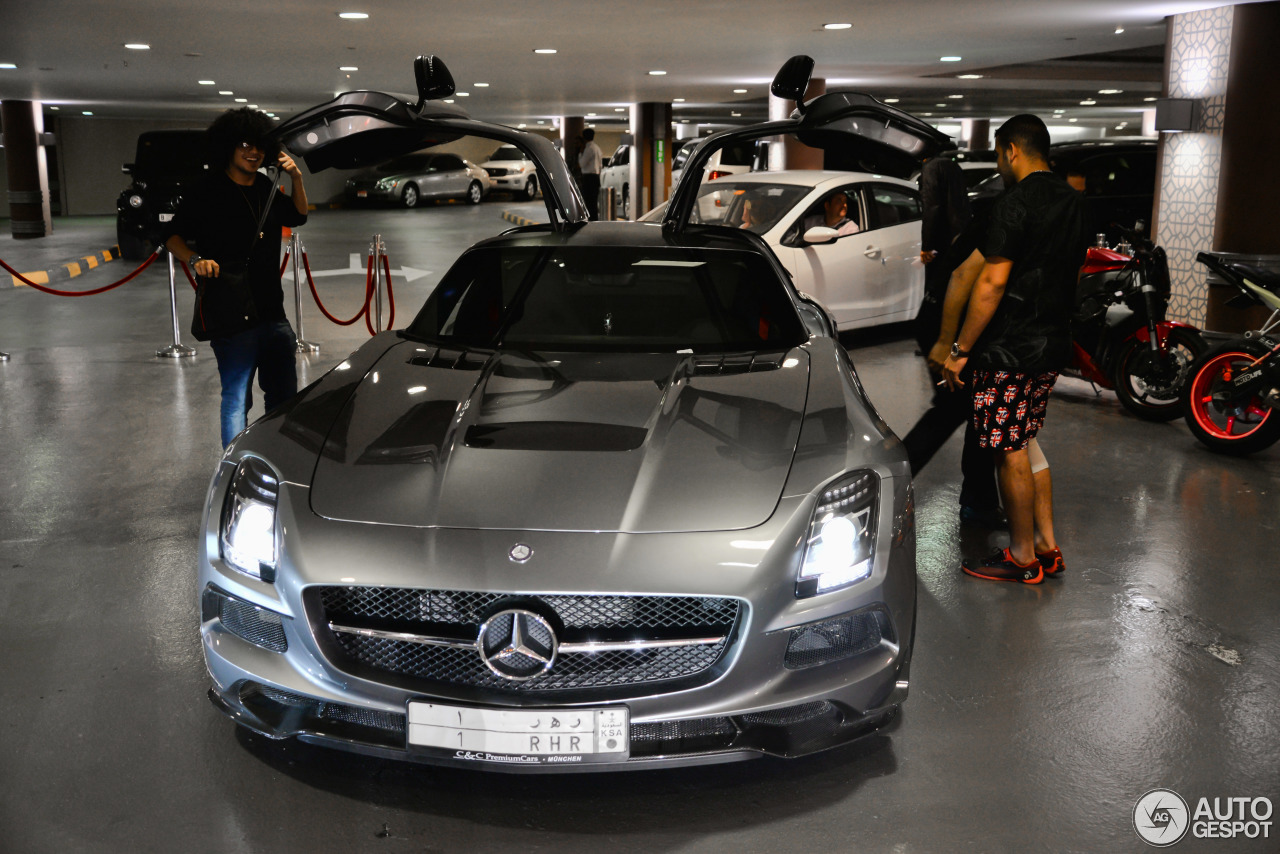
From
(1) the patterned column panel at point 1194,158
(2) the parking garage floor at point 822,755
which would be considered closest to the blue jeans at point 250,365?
(2) the parking garage floor at point 822,755

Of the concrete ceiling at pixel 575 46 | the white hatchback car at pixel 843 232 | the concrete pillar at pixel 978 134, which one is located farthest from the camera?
the concrete pillar at pixel 978 134

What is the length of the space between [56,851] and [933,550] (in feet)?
10.4

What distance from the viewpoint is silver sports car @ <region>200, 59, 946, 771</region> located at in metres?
2.25

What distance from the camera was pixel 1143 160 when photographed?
13.0 metres

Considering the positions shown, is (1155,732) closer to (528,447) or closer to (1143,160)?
(528,447)

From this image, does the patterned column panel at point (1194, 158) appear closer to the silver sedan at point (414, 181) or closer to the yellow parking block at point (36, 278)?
the yellow parking block at point (36, 278)

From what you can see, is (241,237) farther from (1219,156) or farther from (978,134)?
(978,134)

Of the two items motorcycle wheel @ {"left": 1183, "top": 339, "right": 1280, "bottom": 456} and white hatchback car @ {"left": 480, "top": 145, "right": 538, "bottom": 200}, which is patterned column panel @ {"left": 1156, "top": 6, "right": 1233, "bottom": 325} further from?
white hatchback car @ {"left": 480, "top": 145, "right": 538, "bottom": 200}

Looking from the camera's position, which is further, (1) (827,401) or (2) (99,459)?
(2) (99,459)

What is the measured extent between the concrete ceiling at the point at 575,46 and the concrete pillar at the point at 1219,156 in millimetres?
381

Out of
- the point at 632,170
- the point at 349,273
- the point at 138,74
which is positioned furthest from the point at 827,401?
the point at 632,170

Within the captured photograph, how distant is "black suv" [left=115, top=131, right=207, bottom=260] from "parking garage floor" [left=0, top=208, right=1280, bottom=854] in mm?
9871

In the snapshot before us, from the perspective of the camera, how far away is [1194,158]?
8844mm

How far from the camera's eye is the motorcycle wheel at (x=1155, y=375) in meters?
6.09
